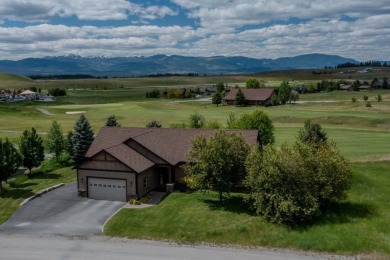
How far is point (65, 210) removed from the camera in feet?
112

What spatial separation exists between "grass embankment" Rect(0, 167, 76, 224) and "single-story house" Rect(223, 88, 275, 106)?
82869 millimetres

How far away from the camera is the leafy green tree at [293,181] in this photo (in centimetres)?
2914

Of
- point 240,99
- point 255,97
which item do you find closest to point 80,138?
point 240,99

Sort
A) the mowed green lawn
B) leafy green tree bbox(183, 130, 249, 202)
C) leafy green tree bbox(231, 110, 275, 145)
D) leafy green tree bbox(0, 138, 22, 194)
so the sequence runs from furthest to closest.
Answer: the mowed green lawn
leafy green tree bbox(231, 110, 275, 145)
leafy green tree bbox(0, 138, 22, 194)
leafy green tree bbox(183, 130, 249, 202)

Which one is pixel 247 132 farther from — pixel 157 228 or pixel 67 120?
pixel 67 120

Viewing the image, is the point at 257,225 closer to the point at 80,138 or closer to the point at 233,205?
the point at 233,205

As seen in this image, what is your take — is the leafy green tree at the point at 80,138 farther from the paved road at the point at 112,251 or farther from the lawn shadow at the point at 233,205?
the paved road at the point at 112,251

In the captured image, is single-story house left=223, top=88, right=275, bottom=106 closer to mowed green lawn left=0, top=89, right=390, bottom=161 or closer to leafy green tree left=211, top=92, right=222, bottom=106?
leafy green tree left=211, top=92, right=222, bottom=106

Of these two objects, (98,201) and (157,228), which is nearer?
(157,228)

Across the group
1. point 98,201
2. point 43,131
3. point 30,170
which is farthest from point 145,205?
point 43,131

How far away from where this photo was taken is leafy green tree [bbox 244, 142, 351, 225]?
95.6 ft

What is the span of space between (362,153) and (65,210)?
3238cm

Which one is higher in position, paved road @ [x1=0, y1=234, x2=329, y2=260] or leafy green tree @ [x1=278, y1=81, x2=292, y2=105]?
leafy green tree @ [x1=278, y1=81, x2=292, y2=105]

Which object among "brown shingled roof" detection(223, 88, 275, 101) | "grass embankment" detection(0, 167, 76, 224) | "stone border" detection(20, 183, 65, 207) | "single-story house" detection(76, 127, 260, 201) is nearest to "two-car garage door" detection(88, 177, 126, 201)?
"single-story house" detection(76, 127, 260, 201)
